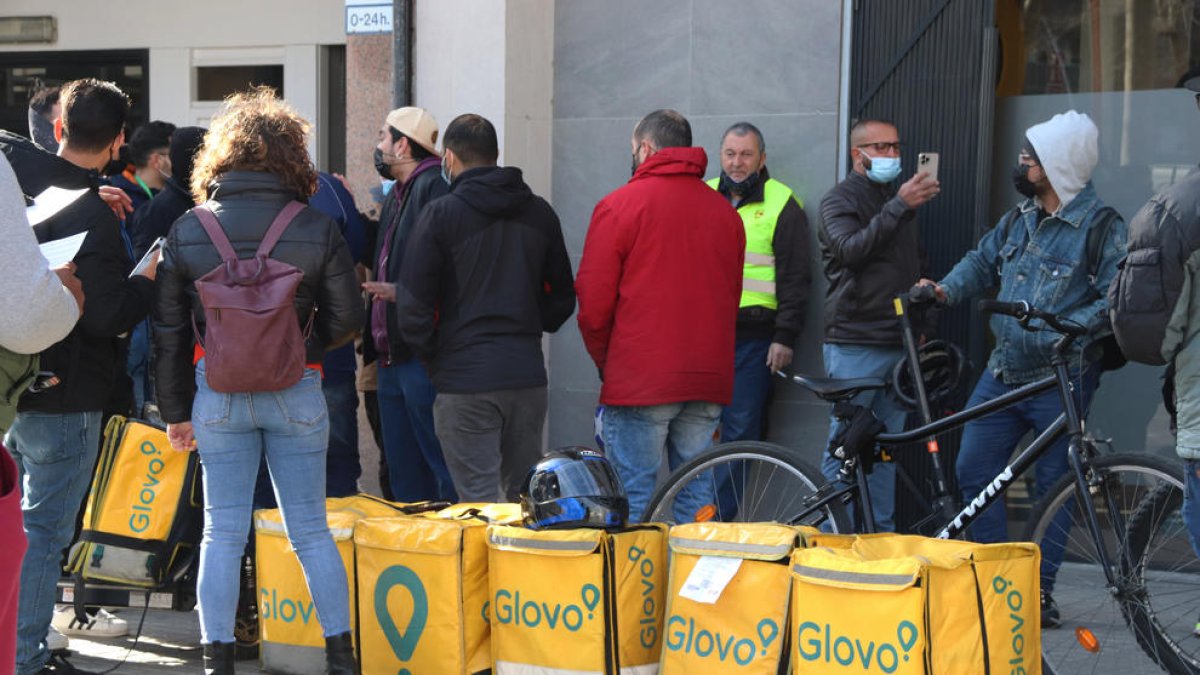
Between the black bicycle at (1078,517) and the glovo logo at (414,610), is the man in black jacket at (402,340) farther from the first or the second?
the black bicycle at (1078,517)

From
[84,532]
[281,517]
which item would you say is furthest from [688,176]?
[84,532]

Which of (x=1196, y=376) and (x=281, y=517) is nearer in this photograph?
(x=1196, y=376)

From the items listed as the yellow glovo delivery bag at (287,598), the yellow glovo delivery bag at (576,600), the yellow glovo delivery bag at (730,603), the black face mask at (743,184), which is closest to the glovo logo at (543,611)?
the yellow glovo delivery bag at (576,600)

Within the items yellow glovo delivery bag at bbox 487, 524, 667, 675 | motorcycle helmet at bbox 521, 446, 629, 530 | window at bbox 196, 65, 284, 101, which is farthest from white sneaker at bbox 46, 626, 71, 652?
window at bbox 196, 65, 284, 101

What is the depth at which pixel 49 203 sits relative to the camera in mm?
4863

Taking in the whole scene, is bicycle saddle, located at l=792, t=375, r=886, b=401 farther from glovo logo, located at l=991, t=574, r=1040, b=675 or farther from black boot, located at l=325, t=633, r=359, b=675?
black boot, located at l=325, t=633, r=359, b=675

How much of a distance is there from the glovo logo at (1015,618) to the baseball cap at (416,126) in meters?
3.48

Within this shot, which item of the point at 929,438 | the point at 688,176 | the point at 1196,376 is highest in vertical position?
the point at 688,176

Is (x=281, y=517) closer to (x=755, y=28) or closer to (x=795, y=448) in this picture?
(x=795, y=448)

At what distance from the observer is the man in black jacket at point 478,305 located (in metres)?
6.22

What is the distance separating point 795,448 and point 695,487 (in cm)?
188

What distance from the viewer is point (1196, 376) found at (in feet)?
15.2

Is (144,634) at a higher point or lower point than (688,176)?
lower

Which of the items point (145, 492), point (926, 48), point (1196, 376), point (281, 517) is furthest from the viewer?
point (926, 48)
